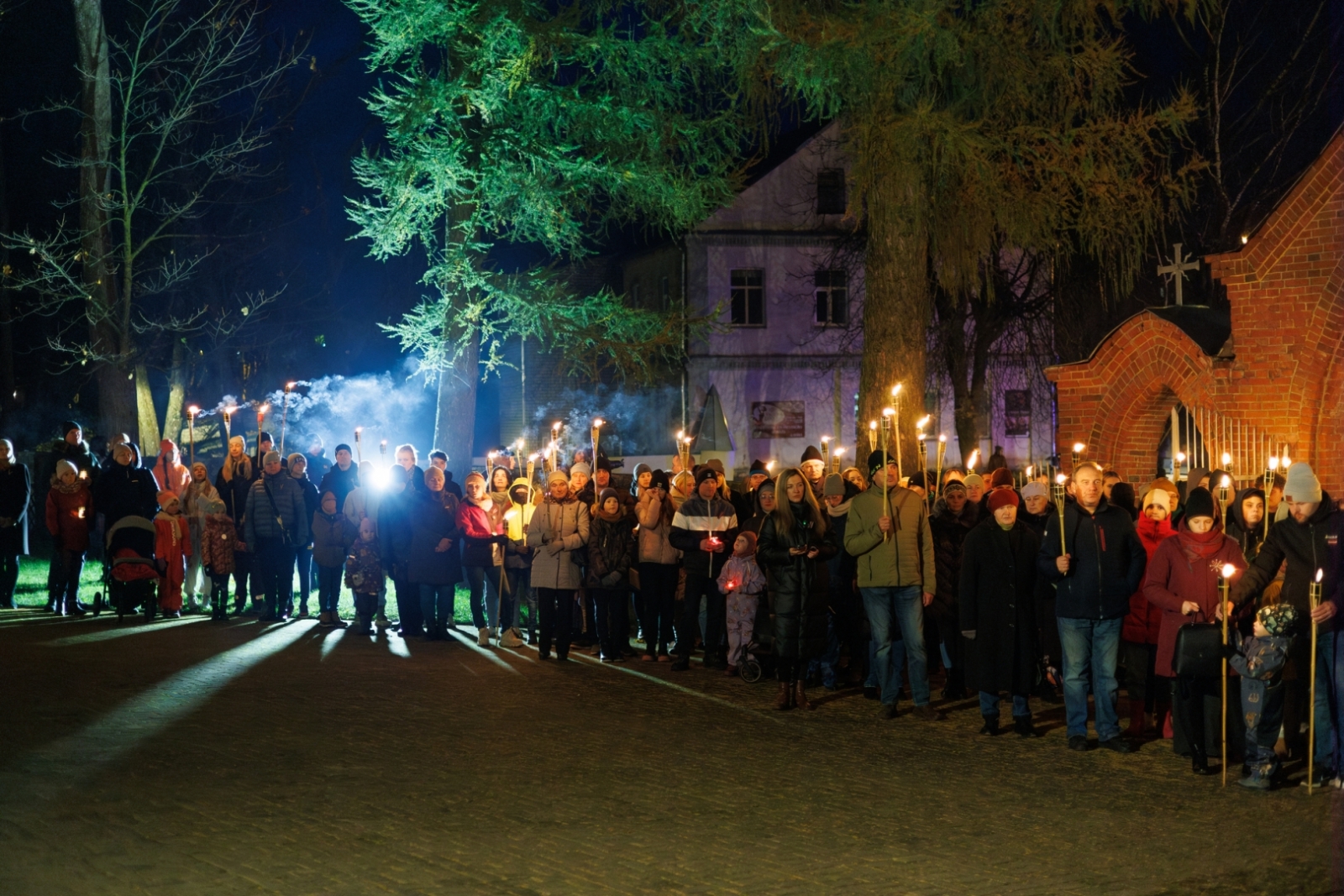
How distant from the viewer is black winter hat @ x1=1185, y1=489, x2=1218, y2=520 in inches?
401

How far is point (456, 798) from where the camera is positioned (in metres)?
8.84

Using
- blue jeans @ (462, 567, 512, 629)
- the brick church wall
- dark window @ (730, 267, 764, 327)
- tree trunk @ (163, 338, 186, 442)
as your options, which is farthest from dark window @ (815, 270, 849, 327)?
blue jeans @ (462, 567, 512, 629)

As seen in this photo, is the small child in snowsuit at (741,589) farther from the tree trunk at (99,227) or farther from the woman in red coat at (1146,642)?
the tree trunk at (99,227)

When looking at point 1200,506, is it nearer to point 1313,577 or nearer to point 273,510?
point 1313,577

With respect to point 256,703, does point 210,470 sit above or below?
above

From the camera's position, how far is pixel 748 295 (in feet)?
162

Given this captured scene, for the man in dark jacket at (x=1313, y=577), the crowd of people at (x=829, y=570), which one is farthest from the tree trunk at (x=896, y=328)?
the man in dark jacket at (x=1313, y=577)

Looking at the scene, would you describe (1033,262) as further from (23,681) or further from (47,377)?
(23,681)

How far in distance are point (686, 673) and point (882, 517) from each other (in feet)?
10.5

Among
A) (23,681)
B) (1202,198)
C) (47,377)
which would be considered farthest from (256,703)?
(47,377)

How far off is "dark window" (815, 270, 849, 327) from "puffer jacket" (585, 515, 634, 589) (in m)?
34.4

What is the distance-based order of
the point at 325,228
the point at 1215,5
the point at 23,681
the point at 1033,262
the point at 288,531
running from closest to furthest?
the point at 23,681, the point at 1215,5, the point at 288,531, the point at 1033,262, the point at 325,228

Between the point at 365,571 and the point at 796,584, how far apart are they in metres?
6.26

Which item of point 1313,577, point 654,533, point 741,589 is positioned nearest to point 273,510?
point 654,533
